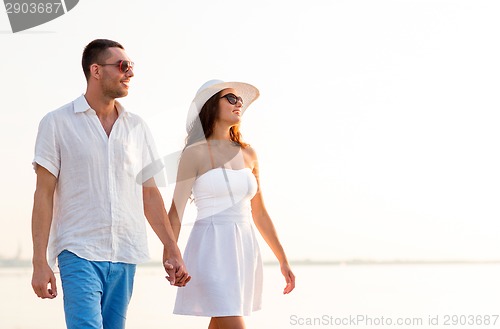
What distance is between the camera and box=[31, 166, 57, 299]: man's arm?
4457 mm

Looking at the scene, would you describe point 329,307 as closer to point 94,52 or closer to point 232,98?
point 232,98

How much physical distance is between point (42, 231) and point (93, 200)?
268mm

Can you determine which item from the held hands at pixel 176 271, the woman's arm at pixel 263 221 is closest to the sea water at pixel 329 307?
the woman's arm at pixel 263 221

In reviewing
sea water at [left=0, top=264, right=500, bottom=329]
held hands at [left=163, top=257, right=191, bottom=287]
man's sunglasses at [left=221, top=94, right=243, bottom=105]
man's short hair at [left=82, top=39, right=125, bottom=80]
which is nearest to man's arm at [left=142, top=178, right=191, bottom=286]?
held hands at [left=163, top=257, right=191, bottom=287]

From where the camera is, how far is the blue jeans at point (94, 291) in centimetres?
448

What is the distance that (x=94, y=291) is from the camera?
4539 millimetres

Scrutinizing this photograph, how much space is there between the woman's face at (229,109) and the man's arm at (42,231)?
163 cm

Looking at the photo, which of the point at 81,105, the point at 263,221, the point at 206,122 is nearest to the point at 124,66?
Answer: the point at 81,105

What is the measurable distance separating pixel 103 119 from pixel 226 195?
1.27 meters

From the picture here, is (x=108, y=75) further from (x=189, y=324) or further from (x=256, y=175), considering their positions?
(x=189, y=324)

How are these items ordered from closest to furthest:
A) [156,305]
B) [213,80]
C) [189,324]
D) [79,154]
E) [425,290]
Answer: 1. [79,154]
2. [213,80]
3. [189,324]
4. [156,305]
5. [425,290]

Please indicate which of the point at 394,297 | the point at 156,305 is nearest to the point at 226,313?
the point at 156,305

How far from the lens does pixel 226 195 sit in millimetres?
5898

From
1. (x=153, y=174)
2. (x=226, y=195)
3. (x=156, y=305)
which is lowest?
(x=156, y=305)
